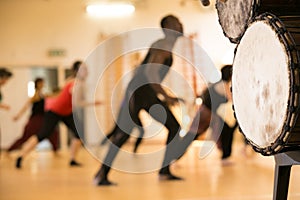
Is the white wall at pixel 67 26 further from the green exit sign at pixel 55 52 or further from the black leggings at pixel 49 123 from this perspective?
the black leggings at pixel 49 123

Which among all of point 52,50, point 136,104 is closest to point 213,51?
point 52,50

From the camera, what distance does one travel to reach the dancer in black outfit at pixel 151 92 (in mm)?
3104

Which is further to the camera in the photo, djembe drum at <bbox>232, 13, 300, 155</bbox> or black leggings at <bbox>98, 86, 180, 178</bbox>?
black leggings at <bbox>98, 86, 180, 178</bbox>

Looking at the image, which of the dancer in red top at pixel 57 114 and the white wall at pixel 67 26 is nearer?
the dancer in red top at pixel 57 114

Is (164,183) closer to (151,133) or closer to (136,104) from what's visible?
(136,104)

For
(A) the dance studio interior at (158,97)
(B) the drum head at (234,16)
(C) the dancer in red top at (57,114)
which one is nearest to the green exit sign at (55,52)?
(A) the dance studio interior at (158,97)

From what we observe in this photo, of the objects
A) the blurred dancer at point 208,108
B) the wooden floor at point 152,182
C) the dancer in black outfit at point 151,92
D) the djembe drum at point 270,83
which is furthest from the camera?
the blurred dancer at point 208,108

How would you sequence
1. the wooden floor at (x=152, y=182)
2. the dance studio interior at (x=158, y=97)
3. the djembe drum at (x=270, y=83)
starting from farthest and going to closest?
the wooden floor at (x=152, y=182) < the dance studio interior at (x=158, y=97) < the djembe drum at (x=270, y=83)

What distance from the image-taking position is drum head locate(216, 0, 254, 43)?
1379 millimetres

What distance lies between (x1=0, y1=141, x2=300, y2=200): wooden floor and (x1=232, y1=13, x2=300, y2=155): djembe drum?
3.83ft

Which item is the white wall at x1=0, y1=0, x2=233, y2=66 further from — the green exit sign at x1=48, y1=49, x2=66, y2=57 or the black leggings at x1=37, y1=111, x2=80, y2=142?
the black leggings at x1=37, y1=111, x2=80, y2=142

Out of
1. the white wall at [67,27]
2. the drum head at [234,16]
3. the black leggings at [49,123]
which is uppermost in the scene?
the drum head at [234,16]

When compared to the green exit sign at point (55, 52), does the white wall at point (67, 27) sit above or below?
above

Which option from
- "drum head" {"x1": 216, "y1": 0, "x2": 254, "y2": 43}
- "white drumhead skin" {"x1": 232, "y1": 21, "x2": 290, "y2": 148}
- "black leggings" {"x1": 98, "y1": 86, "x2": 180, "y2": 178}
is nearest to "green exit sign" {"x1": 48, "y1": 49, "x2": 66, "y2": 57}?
"black leggings" {"x1": 98, "y1": 86, "x2": 180, "y2": 178}
